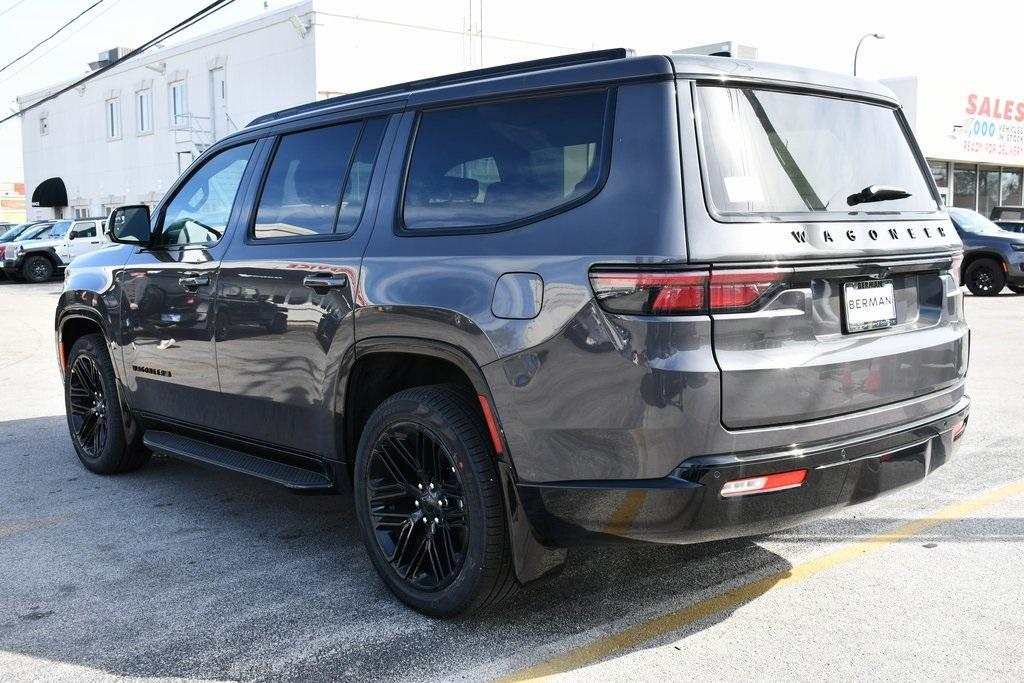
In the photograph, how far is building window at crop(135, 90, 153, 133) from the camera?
3834cm

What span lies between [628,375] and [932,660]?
1388 mm

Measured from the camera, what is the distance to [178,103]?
36.5 m

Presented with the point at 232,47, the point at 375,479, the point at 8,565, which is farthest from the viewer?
the point at 232,47

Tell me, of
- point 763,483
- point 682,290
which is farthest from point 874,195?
point 763,483

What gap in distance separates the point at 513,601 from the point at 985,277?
1741cm

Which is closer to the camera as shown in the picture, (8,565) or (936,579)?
(936,579)

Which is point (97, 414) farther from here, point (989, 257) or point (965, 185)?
point (965, 185)

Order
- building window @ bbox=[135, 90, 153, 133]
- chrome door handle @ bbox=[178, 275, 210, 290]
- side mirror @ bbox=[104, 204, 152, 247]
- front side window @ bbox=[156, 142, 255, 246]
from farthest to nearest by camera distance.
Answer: building window @ bbox=[135, 90, 153, 133]
side mirror @ bbox=[104, 204, 152, 247]
front side window @ bbox=[156, 142, 255, 246]
chrome door handle @ bbox=[178, 275, 210, 290]

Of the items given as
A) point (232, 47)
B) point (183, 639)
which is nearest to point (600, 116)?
point (183, 639)

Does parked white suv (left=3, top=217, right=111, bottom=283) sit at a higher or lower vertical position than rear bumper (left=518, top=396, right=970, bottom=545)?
higher

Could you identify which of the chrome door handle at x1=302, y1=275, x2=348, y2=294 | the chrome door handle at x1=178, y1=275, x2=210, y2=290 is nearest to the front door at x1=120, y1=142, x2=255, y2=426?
the chrome door handle at x1=178, y1=275, x2=210, y2=290

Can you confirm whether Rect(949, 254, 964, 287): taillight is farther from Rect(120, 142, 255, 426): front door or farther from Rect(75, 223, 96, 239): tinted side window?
Rect(75, 223, 96, 239): tinted side window

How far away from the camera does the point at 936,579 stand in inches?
156

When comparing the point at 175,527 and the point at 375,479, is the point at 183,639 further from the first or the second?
the point at 175,527
